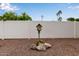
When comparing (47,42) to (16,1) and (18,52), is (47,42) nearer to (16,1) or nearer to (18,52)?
(18,52)

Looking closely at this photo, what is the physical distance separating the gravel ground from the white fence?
7cm

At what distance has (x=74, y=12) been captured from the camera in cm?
489

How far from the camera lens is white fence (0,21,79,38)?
4.90 m

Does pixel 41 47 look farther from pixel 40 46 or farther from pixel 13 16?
pixel 13 16

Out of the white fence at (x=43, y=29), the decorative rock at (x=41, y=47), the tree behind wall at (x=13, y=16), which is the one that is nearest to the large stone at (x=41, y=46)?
the decorative rock at (x=41, y=47)

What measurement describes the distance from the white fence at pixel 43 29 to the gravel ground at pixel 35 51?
73mm

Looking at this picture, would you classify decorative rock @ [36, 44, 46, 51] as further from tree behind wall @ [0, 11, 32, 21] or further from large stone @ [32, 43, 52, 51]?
tree behind wall @ [0, 11, 32, 21]

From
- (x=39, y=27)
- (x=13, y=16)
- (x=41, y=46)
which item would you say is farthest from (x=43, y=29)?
(x=13, y=16)

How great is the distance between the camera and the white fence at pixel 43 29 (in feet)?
16.1

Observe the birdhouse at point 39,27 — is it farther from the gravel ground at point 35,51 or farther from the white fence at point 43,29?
the gravel ground at point 35,51

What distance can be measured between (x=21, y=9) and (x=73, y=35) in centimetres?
85

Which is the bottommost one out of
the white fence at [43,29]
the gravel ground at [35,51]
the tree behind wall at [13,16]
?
the gravel ground at [35,51]

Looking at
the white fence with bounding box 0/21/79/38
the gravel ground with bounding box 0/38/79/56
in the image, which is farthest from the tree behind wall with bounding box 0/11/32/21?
the gravel ground with bounding box 0/38/79/56

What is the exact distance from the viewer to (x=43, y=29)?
4.90 meters
